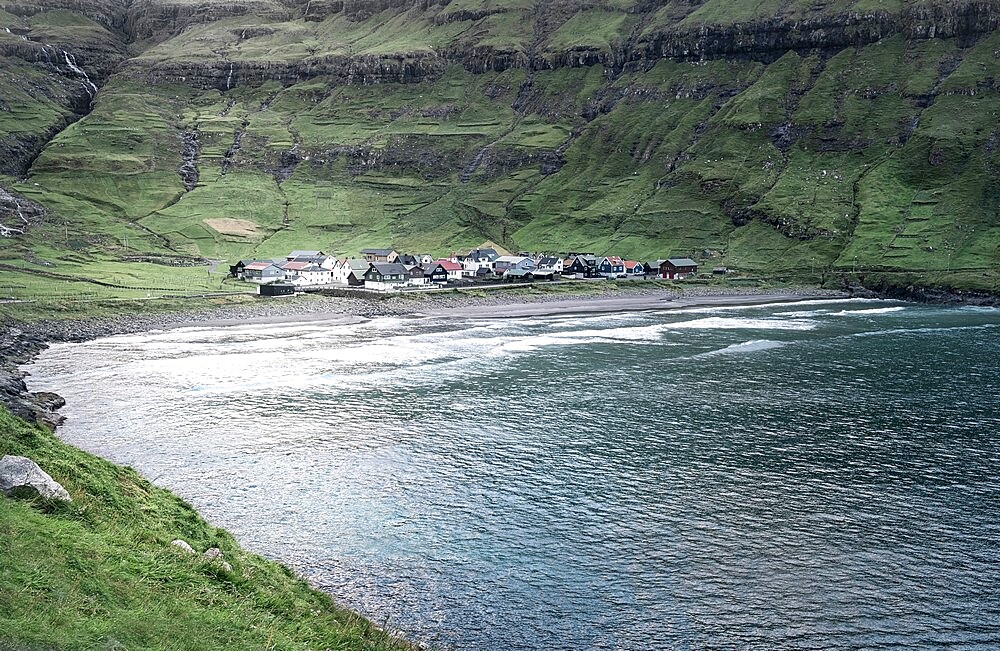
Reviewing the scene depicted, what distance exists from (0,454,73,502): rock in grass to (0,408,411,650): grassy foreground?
2.30 ft

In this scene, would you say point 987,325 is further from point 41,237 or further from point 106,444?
point 41,237

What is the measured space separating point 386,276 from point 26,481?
150242mm

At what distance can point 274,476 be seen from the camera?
5712 centimetres

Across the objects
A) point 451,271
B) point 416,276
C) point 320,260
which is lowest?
point 416,276

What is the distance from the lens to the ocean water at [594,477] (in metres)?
38.2

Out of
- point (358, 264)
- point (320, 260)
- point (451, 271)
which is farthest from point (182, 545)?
point (451, 271)

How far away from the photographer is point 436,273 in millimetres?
192000

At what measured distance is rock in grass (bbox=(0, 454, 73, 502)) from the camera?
30.4 m

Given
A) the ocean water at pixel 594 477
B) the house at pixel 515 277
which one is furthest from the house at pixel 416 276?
the ocean water at pixel 594 477

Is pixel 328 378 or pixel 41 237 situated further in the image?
pixel 41 237

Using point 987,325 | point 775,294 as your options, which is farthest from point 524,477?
point 775,294

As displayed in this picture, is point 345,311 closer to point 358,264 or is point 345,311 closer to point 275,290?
point 275,290

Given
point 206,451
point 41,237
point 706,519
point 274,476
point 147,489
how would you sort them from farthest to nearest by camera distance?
point 41,237, point 206,451, point 274,476, point 706,519, point 147,489

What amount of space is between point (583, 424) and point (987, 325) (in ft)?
321
